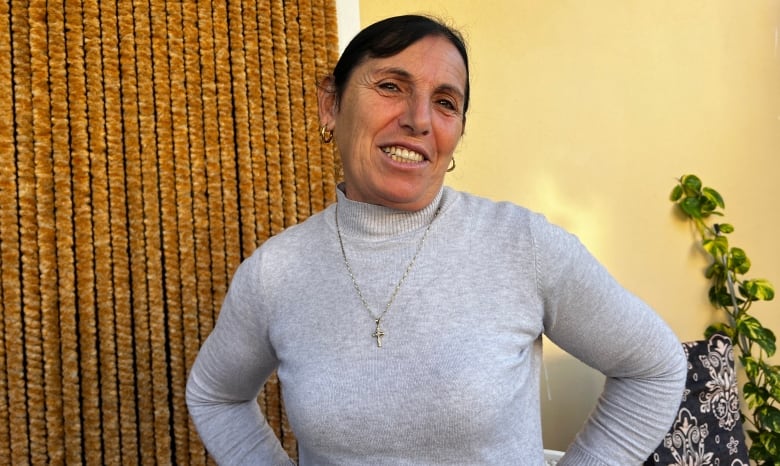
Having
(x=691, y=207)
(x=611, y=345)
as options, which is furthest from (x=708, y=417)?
(x=611, y=345)

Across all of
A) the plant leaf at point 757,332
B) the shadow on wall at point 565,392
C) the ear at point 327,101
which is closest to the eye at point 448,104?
the ear at point 327,101

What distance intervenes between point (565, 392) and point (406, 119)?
1.58m

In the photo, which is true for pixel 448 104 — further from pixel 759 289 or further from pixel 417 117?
pixel 759 289

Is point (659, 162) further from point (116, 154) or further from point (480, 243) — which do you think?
point (116, 154)

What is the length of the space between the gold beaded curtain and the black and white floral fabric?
1245 mm

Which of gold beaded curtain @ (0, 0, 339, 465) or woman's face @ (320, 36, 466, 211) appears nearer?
woman's face @ (320, 36, 466, 211)

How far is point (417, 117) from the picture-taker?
109 cm

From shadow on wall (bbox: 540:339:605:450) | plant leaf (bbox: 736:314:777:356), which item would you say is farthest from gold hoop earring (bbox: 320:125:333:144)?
plant leaf (bbox: 736:314:777:356)

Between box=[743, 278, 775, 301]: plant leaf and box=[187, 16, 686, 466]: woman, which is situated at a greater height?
box=[187, 16, 686, 466]: woman

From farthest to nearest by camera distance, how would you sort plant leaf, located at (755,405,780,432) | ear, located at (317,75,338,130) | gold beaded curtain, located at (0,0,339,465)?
plant leaf, located at (755,405,780,432) < gold beaded curtain, located at (0,0,339,465) < ear, located at (317,75,338,130)

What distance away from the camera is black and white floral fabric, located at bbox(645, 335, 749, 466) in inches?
81.0

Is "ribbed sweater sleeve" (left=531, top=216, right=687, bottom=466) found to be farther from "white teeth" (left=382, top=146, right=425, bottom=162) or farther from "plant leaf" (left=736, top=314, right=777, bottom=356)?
"plant leaf" (left=736, top=314, right=777, bottom=356)

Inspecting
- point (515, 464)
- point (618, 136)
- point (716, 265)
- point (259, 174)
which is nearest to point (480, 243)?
point (515, 464)

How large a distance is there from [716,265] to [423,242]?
65.0 inches
